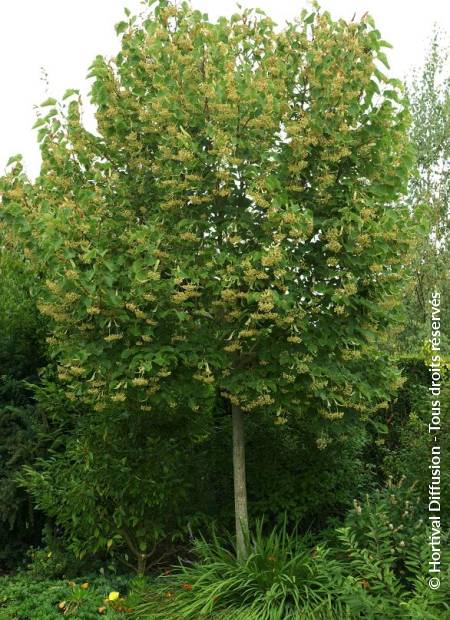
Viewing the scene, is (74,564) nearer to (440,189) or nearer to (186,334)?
(186,334)

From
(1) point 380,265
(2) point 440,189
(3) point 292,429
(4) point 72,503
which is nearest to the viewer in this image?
(1) point 380,265

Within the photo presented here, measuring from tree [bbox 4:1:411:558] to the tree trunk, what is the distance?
40mm

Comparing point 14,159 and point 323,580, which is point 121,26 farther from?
point 323,580

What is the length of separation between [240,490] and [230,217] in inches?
84.5

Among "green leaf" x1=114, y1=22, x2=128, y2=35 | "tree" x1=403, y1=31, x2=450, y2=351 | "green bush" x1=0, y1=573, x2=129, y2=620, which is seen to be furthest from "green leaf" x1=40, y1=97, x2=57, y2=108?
"tree" x1=403, y1=31, x2=450, y2=351

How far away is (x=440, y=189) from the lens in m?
17.5

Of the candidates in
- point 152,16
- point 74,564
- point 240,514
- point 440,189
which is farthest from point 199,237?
point 440,189

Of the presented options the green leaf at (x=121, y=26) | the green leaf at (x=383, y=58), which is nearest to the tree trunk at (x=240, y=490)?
the green leaf at (x=383, y=58)

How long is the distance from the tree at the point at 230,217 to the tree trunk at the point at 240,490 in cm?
4

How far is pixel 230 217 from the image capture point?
5.62m

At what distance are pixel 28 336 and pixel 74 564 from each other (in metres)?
2.37

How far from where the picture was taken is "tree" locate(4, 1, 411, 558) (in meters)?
4.98

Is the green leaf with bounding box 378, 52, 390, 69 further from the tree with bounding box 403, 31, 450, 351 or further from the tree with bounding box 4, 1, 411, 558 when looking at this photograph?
the tree with bounding box 403, 31, 450, 351

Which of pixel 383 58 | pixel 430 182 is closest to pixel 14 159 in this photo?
pixel 383 58
